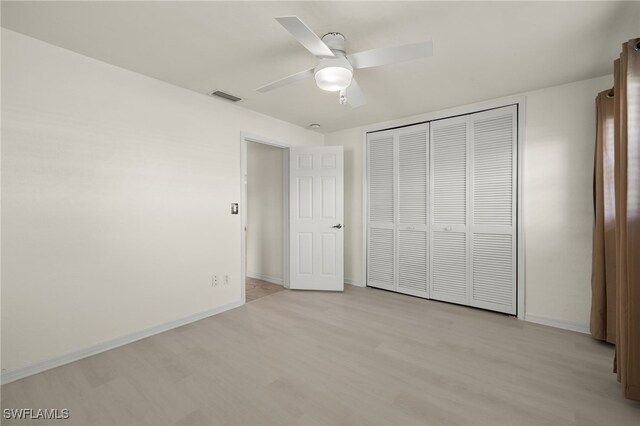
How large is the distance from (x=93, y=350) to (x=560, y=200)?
449 centimetres

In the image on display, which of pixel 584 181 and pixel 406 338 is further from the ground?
pixel 584 181

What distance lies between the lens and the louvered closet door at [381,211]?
4.15 m

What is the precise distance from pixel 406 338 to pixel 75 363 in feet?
8.96

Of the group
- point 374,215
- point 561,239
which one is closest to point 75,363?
point 374,215

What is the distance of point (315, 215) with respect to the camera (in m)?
4.27

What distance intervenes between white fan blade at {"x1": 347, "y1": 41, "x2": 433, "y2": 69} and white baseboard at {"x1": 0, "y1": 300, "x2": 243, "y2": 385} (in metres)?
2.88

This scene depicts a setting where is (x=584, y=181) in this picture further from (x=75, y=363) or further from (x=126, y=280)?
(x=75, y=363)

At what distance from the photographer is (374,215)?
4.33 metres

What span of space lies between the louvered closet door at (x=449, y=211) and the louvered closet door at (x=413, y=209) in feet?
0.35

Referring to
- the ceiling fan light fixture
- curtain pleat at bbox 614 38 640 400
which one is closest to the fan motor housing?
the ceiling fan light fixture

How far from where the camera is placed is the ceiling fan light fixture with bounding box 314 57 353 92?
6.25 ft

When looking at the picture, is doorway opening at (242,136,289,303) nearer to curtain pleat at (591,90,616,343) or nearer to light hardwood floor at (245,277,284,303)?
light hardwood floor at (245,277,284,303)

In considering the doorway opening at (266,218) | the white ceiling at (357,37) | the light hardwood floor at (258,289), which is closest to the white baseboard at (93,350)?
the light hardwood floor at (258,289)

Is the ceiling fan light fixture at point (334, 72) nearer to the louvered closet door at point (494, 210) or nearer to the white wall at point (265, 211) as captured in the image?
the louvered closet door at point (494, 210)
